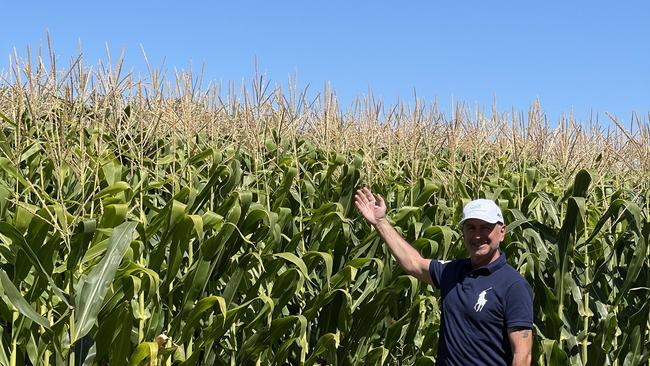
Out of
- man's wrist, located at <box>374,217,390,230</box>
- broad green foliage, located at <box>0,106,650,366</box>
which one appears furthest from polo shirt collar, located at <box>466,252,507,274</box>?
broad green foliage, located at <box>0,106,650,366</box>

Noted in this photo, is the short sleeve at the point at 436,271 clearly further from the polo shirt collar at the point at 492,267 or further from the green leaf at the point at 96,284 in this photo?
the green leaf at the point at 96,284

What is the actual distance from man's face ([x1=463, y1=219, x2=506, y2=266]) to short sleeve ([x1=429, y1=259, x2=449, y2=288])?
0.44 meters

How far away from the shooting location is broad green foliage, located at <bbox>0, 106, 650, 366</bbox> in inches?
172

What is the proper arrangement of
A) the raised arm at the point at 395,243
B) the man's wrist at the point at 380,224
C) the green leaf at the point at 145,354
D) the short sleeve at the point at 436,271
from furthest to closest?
the man's wrist at the point at 380,224
the raised arm at the point at 395,243
the short sleeve at the point at 436,271
the green leaf at the point at 145,354

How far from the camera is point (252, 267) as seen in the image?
5.34 m

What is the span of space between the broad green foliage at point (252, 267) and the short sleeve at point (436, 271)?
0.70 meters

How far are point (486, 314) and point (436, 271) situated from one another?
1.96ft

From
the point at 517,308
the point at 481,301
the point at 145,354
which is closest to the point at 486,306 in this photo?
the point at 481,301

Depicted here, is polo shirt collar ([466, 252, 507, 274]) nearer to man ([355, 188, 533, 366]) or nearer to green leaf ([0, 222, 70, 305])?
man ([355, 188, 533, 366])

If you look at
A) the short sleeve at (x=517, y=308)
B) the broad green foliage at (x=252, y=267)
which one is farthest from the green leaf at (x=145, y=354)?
the short sleeve at (x=517, y=308)

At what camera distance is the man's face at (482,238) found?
4.32m

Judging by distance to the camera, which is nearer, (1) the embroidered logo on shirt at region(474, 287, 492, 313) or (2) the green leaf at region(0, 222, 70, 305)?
(2) the green leaf at region(0, 222, 70, 305)

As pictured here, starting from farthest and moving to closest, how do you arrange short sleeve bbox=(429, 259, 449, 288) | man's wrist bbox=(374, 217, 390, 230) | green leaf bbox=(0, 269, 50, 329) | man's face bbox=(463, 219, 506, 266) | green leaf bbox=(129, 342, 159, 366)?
man's wrist bbox=(374, 217, 390, 230), short sleeve bbox=(429, 259, 449, 288), green leaf bbox=(129, 342, 159, 366), man's face bbox=(463, 219, 506, 266), green leaf bbox=(0, 269, 50, 329)

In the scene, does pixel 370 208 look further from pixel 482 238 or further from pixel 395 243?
pixel 482 238
